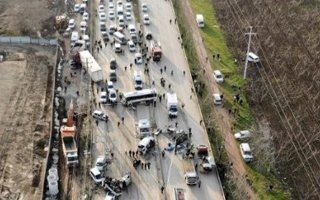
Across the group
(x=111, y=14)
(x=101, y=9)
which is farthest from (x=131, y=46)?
(x=101, y=9)

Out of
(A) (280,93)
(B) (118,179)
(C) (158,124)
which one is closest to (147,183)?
(B) (118,179)

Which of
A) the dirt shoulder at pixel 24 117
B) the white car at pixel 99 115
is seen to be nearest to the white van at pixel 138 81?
the white car at pixel 99 115

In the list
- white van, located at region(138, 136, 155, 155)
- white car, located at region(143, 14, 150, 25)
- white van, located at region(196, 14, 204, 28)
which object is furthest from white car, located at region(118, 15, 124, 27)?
white van, located at region(138, 136, 155, 155)

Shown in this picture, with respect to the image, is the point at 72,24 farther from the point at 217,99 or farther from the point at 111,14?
the point at 217,99

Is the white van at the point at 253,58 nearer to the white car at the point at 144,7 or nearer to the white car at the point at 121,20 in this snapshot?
the white car at the point at 144,7

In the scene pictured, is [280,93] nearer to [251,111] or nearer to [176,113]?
[251,111]

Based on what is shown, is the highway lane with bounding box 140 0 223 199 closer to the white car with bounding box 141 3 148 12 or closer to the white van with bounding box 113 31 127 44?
the white car with bounding box 141 3 148 12
